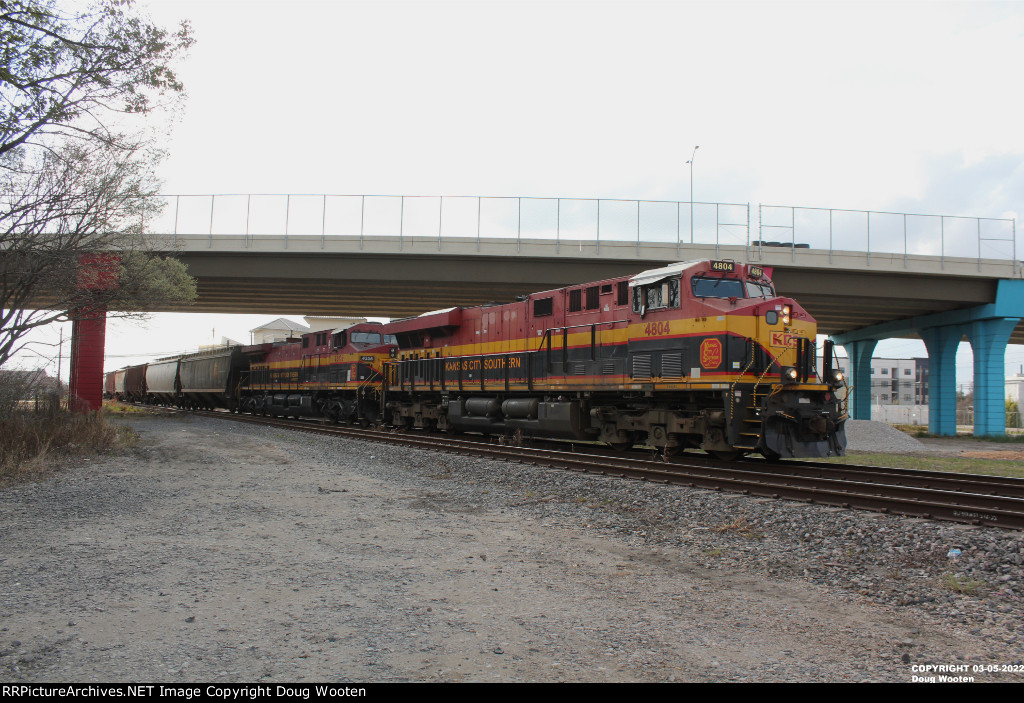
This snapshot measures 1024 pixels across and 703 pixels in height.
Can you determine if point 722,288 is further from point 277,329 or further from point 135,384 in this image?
point 277,329

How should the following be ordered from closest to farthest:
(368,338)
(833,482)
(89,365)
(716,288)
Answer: (833,482), (716,288), (368,338), (89,365)

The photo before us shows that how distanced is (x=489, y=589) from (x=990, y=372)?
34.1m

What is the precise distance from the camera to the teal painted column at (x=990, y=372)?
3120 cm

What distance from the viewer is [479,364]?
18594 mm

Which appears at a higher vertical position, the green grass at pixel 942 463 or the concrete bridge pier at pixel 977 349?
the concrete bridge pier at pixel 977 349

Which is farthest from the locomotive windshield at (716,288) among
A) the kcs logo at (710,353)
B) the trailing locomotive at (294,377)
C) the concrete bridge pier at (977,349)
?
the concrete bridge pier at (977,349)

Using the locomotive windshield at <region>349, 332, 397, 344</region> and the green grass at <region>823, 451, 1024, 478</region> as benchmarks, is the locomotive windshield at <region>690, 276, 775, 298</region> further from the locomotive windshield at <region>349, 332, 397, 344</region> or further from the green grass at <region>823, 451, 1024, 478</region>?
the locomotive windshield at <region>349, 332, 397, 344</region>

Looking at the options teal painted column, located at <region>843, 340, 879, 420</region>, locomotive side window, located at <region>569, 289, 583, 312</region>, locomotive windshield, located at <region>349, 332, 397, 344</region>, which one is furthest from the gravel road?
teal painted column, located at <region>843, 340, 879, 420</region>

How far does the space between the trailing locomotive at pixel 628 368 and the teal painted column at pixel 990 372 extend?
2445 centimetres

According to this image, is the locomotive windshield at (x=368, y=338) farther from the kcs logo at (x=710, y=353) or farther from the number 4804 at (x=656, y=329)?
the kcs logo at (x=710, y=353)

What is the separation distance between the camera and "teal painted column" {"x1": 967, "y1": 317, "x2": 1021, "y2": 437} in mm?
31203

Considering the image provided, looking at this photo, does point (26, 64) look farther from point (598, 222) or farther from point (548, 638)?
point (598, 222)

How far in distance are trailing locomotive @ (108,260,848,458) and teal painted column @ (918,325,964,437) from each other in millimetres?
25790

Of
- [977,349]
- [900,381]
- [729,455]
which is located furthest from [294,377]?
[900,381]
